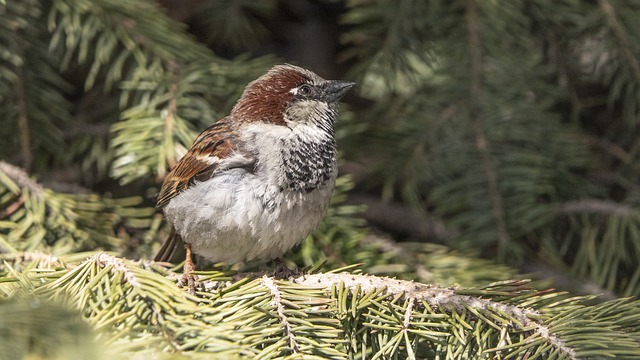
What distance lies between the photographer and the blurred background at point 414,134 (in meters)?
2.14

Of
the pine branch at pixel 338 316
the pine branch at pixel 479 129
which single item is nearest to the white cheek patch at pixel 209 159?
the pine branch at pixel 338 316

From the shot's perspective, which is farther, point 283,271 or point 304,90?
point 304,90

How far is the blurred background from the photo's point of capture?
7.01 feet

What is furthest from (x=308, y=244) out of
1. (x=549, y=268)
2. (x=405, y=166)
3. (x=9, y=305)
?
(x=9, y=305)

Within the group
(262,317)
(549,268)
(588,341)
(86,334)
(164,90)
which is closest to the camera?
(86,334)

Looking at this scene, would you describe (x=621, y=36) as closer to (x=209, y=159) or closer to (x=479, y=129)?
(x=479, y=129)

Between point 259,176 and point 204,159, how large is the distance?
0.22 m

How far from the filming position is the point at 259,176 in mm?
2076

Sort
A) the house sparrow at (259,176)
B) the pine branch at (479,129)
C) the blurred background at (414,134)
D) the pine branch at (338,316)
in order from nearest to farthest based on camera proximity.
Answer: the pine branch at (338,316), the house sparrow at (259,176), the blurred background at (414,134), the pine branch at (479,129)

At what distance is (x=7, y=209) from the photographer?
79.8 inches

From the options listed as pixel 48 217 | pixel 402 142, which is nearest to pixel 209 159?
pixel 48 217

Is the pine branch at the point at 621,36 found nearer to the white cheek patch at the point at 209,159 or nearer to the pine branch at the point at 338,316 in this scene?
the pine branch at the point at 338,316

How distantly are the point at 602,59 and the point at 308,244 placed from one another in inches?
50.2

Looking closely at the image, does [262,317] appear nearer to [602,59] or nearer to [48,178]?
[48,178]
